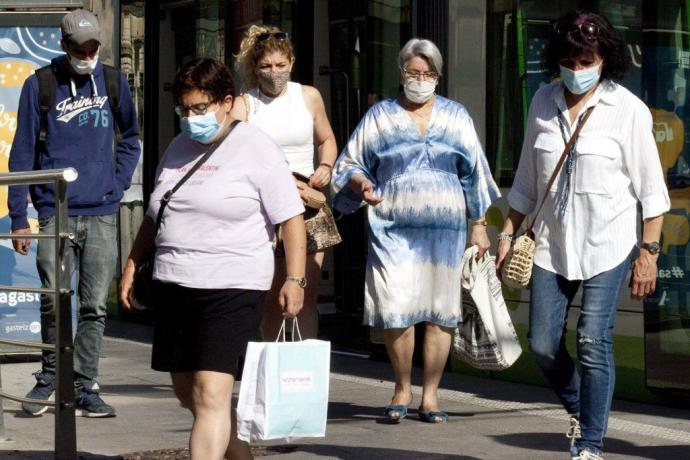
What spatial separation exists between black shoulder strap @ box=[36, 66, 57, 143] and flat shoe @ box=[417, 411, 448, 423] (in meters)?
2.25

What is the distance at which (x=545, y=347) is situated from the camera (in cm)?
594

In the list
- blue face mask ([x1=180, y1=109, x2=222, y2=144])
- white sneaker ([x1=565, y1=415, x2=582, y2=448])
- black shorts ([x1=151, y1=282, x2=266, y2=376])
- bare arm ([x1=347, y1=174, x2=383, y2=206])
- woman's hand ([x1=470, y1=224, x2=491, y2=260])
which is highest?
blue face mask ([x1=180, y1=109, x2=222, y2=144])

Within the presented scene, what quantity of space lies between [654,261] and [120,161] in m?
3.04

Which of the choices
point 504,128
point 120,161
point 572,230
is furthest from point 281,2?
point 572,230

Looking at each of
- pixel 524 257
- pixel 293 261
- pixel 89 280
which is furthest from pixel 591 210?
pixel 89 280

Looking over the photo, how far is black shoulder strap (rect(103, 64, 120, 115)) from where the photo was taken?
25.4 feet

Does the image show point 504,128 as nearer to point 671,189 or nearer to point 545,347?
point 671,189

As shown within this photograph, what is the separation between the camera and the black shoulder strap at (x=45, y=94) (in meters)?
7.58

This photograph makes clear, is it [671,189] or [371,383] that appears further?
[371,383]

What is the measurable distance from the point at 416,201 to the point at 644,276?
1.99 meters

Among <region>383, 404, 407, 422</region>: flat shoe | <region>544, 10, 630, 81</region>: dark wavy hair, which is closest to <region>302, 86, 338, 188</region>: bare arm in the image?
<region>383, 404, 407, 422</region>: flat shoe

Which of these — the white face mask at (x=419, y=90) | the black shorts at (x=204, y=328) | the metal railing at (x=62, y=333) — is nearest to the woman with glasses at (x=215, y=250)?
the black shorts at (x=204, y=328)

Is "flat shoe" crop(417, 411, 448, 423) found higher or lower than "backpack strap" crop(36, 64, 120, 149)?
lower

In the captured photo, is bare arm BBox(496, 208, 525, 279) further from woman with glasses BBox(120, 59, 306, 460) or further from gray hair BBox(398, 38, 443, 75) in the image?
gray hair BBox(398, 38, 443, 75)
